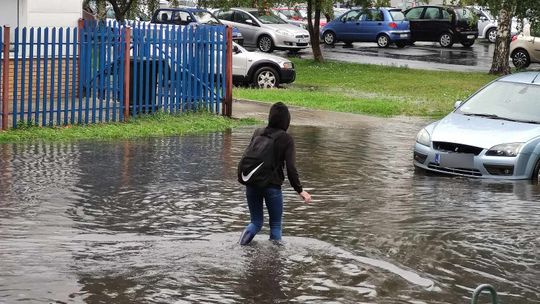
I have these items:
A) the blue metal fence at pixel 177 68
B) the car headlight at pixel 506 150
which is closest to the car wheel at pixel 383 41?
the blue metal fence at pixel 177 68

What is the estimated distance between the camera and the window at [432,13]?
42.6 meters

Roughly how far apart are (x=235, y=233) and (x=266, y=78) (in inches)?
675

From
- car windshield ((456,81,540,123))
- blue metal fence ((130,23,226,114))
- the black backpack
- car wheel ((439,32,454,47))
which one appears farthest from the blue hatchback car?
the black backpack

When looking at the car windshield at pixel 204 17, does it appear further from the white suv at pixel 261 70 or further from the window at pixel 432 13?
the window at pixel 432 13

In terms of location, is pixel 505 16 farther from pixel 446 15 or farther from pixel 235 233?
pixel 235 233

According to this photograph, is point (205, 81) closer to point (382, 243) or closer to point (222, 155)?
point (222, 155)

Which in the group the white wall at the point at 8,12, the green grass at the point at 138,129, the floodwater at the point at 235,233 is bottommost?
the floodwater at the point at 235,233

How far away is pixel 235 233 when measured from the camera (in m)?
10.3

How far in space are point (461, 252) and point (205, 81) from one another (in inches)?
422

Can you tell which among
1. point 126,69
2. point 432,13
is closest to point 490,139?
point 126,69

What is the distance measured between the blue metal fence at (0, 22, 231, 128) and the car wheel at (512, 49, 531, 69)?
57.8ft

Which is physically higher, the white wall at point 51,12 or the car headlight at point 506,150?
the white wall at point 51,12

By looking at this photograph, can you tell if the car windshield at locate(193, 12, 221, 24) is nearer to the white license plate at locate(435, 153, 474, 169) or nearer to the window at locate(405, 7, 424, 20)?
the window at locate(405, 7, 424, 20)

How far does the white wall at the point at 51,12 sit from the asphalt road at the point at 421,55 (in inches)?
611
